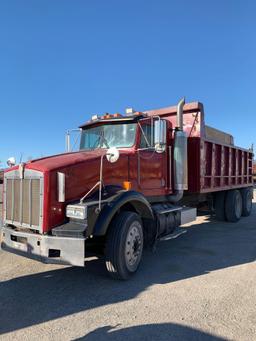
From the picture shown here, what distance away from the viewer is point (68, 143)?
277 inches

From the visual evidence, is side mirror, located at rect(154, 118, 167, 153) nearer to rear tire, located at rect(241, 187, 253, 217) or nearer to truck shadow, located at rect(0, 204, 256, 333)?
truck shadow, located at rect(0, 204, 256, 333)

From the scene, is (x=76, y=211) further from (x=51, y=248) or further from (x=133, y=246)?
(x=133, y=246)

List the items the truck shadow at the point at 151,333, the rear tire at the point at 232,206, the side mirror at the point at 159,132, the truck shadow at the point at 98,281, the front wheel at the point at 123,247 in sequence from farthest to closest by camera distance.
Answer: the rear tire at the point at 232,206, the side mirror at the point at 159,132, the front wheel at the point at 123,247, the truck shadow at the point at 98,281, the truck shadow at the point at 151,333

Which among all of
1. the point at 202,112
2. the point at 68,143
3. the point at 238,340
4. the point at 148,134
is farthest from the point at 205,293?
the point at 202,112

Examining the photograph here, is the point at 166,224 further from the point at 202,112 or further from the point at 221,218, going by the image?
the point at 221,218

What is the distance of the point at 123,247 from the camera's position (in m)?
4.80

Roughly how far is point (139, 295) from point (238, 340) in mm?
1490

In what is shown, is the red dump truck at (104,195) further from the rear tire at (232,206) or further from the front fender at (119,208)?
the rear tire at (232,206)

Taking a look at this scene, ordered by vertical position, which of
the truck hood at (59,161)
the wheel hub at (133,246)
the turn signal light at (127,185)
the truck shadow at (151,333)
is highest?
the truck hood at (59,161)

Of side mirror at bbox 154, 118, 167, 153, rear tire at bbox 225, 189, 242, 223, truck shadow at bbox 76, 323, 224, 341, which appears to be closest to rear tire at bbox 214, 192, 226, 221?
rear tire at bbox 225, 189, 242, 223

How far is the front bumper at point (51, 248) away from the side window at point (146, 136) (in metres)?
2.44

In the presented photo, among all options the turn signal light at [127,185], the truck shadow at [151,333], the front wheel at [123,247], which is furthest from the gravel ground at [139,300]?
the turn signal light at [127,185]

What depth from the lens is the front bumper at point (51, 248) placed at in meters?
4.18

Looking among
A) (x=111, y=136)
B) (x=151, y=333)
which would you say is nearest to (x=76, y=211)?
(x=151, y=333)
